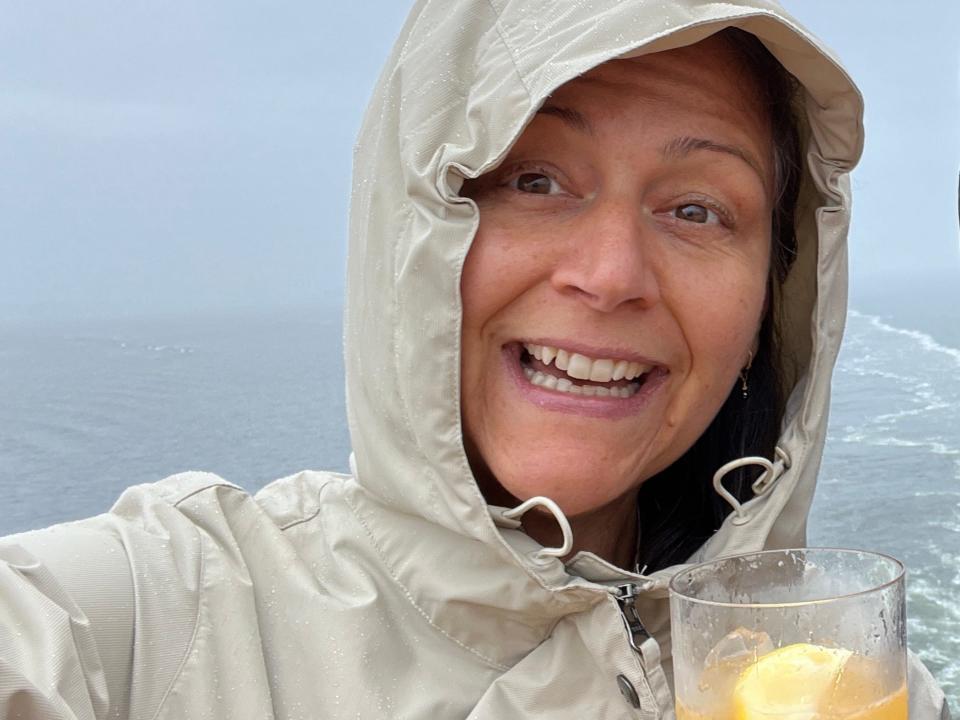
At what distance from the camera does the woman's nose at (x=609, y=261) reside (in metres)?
1.16

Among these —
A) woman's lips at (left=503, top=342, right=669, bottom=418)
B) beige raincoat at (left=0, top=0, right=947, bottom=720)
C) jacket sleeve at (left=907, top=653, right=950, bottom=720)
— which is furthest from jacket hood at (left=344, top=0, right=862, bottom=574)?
jacket sleeve at (left=907, top=653, right=950, bottom=720)

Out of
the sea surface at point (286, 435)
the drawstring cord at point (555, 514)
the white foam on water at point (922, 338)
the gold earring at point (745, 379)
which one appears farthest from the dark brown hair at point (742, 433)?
the white foam on water at point (922, 338)

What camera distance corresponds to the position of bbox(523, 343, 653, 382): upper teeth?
122cm

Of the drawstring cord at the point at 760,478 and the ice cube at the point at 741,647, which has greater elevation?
Answer: the ice cube at the point at 741,647

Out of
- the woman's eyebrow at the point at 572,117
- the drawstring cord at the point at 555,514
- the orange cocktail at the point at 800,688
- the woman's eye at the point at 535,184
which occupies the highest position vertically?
the woman's eyebrow at the point at 572,117

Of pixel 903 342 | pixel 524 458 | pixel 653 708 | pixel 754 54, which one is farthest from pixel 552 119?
pixel 903 342

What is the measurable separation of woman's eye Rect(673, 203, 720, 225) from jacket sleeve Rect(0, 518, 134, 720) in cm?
70

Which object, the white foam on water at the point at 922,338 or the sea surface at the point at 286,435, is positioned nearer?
the sea surface at the point at 286,435

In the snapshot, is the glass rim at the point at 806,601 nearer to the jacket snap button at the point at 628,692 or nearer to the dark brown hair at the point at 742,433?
the jacket snap button at the point at 628,692

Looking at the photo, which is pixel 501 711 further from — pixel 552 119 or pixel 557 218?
pixel 552 119

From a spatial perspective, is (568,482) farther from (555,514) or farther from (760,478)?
(760,478)

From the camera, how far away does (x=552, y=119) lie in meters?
1.22

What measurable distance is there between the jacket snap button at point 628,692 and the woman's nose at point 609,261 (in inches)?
15.4

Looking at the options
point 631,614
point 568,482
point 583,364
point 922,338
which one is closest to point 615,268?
point 583,364
